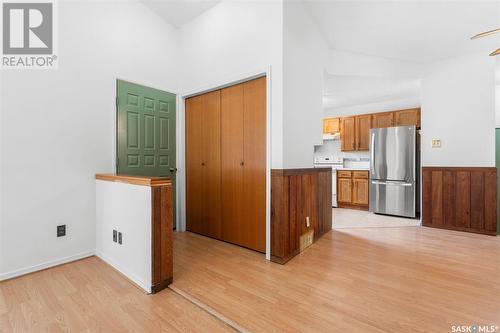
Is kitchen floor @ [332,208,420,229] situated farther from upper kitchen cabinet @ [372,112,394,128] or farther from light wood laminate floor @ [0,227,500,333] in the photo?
upper kitchen cabinet @ [372,112,394,128]

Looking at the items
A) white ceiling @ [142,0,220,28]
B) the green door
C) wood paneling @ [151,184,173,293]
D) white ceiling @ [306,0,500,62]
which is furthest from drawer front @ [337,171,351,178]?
wood paneling @ [151,184,173,293]

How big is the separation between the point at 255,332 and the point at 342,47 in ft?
13.0

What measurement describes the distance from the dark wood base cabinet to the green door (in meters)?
1.70

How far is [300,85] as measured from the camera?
2645mm

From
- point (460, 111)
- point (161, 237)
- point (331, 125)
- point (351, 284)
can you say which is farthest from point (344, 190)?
point (161, 237)

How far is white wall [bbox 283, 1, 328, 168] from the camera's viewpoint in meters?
2.36

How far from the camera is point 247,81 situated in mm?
2637

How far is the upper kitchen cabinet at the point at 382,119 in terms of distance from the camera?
495 cm

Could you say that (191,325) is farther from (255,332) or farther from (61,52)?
(61,52)

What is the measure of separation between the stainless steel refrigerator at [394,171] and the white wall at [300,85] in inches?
88.5

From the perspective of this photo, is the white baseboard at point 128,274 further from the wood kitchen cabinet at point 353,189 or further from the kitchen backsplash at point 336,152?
the kitchen backsplash at point 336,152

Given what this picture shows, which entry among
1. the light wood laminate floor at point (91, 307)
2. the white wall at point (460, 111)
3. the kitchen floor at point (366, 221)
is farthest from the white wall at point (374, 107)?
the light wood laminate floor at point (91, 307)

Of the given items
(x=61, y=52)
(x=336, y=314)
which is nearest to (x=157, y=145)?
(x=61, y=52)

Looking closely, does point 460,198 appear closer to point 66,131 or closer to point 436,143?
point 436,143
